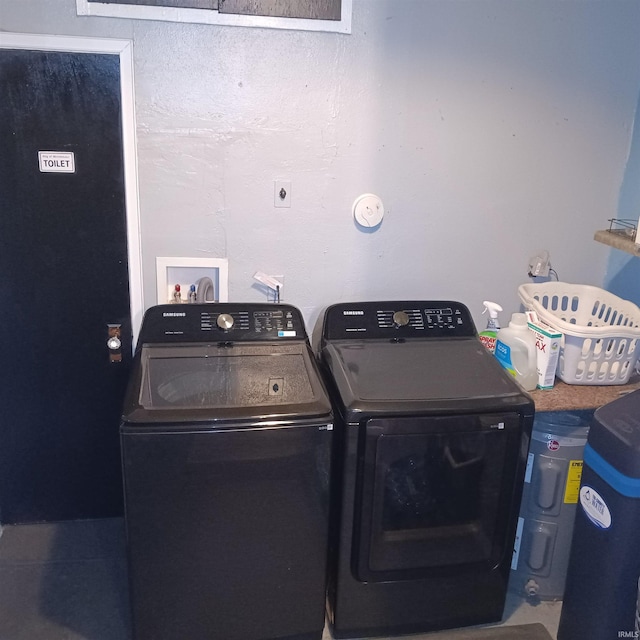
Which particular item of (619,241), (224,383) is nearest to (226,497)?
(224,383)

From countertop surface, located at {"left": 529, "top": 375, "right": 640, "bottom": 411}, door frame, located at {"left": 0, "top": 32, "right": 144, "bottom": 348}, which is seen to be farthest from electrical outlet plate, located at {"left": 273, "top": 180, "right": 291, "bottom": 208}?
countertop surface, located at {"left": 529, "top": 375, "right": 640, "bottom": 411}

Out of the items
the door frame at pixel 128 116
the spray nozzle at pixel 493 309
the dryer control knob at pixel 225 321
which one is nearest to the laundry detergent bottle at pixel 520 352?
the spray nozzle at pixel 493 309

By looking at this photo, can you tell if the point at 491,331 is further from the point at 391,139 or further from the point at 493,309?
the point at 391,139

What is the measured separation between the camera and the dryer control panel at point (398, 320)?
2.41 m

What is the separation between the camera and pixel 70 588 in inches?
92.4

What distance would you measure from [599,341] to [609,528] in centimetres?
70

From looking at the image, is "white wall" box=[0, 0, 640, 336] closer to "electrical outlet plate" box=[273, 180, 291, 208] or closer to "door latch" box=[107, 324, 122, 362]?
"electrical outlet plate" box=[273, 180, 291, 208]

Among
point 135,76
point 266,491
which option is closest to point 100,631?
point 266,491

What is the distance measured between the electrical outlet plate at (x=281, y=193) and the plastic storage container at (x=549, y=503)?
1.16 meters

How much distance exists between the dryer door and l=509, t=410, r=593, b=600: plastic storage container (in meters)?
0.22

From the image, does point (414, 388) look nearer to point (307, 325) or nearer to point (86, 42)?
point (307, 325)

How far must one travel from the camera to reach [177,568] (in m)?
1.92

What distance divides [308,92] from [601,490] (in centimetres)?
158

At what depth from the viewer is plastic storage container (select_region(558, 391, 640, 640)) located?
5.57 ft
